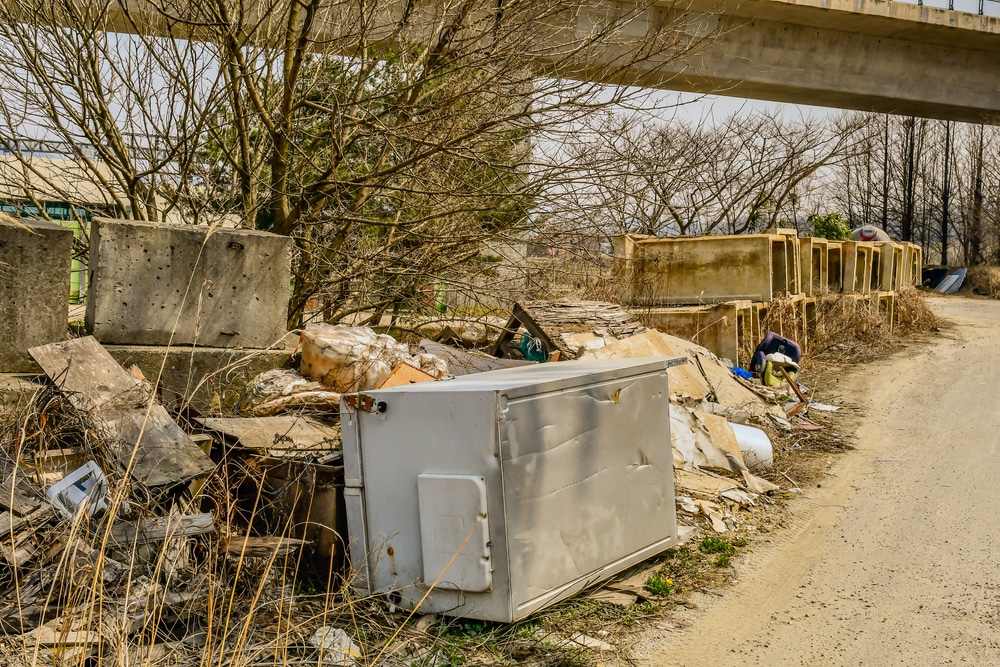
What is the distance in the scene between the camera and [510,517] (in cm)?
325

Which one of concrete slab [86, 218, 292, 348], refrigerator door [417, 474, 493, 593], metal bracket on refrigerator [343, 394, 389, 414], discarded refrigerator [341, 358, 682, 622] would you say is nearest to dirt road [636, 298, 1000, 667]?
discarded refrigerator [341, 358, 682, 622]

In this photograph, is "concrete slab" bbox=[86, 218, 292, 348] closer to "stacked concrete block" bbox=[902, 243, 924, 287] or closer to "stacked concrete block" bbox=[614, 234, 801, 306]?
"stacked concrete block" bbox=[614, 234, 801, 306]

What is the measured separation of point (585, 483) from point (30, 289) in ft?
10.4

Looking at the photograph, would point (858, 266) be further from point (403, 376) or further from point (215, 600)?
point (215, 600)

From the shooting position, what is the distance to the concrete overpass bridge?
15547 millimetres

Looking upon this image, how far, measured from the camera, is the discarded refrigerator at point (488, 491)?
128 inches

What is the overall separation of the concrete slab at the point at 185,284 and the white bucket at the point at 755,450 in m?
3.31

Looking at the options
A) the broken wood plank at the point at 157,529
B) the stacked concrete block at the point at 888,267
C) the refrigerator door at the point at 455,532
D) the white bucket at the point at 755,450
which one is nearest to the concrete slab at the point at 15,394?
the broken wood plank at the point at 157,529

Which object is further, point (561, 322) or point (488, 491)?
point (561, 322)

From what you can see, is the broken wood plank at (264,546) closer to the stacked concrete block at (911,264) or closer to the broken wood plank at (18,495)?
the broken wood plank at (18,495)

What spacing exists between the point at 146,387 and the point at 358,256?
2490 mm

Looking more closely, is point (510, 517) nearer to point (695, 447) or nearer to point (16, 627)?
point (16, 627)

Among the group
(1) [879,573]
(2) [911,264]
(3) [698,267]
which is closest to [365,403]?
(1) [879,573]

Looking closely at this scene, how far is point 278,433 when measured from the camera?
4.27 meters
